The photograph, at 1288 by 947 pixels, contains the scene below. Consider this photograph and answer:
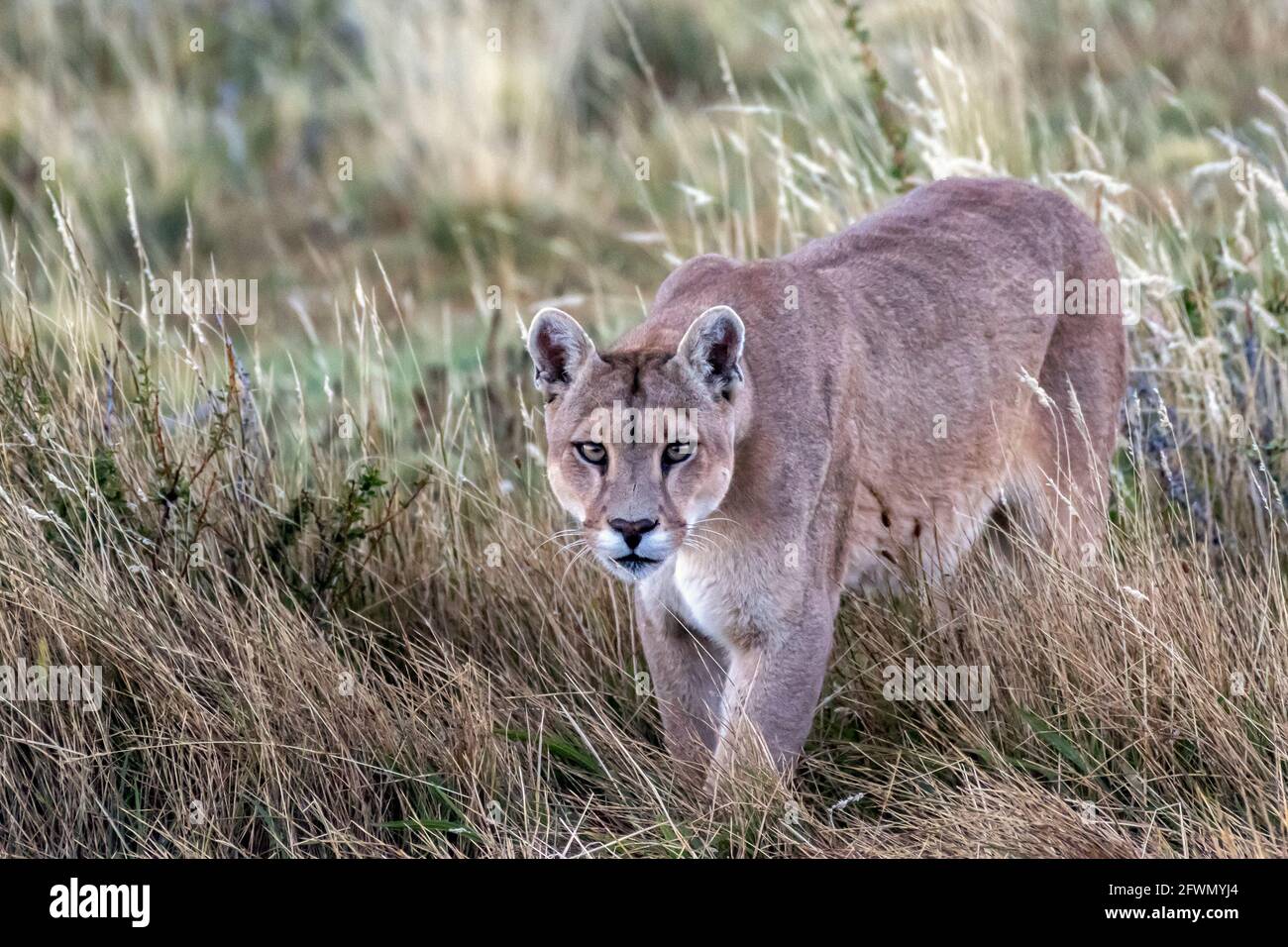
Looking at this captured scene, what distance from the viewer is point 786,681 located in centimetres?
498

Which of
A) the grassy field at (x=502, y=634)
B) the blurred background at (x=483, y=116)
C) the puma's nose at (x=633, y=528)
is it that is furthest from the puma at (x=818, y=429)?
the blurred background at (x=483, y=116)

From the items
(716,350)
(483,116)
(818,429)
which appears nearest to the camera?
(716,350)

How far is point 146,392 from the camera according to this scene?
5488 mm

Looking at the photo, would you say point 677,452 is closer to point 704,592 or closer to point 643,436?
point 643,436

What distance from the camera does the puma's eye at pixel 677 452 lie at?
4.81 metres

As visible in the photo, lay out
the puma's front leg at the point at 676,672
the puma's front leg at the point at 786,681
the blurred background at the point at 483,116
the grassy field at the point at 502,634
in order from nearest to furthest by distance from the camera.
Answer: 1. the grassy field at the point at 502,634
2. the puma's front leg at the point at 786,681
3. the puma's front leg at the point at 676,672
4. the blurred background at the point at 483,116

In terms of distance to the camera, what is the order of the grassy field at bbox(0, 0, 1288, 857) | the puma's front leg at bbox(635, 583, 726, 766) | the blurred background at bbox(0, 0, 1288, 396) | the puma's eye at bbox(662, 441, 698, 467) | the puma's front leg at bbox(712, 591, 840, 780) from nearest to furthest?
the grassy field at bbox(0, 0, 1288, 857), the puma's eye at bbox(662, 441, 698, 467), the puma's front leg at bbox(712, 591, 840, 780), the puma's front leg at bbox(635, 583, 726, 766), the blurred background at bbox(0, 0, 1288, 396)

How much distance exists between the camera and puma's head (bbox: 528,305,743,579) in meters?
4.77

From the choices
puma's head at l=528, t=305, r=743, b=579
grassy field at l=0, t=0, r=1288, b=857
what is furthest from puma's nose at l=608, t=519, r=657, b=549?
grassy field at l=0, t=0, r=1288, b=857

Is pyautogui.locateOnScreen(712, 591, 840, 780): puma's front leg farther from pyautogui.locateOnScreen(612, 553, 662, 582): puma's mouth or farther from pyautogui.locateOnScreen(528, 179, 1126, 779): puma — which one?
pyautogui.locateOnScreen(612, 553, 662, 582): puma's mouth

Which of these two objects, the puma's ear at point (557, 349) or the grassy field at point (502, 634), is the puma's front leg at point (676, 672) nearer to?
the grassy field at point (502, 634)

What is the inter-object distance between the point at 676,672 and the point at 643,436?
0.77m

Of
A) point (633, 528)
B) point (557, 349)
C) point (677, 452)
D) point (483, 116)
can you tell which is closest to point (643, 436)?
point (677, 452)

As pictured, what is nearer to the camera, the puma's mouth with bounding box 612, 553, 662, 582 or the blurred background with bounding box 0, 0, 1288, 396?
the puma's mouth with bounding box 612, 553, 662, 582
